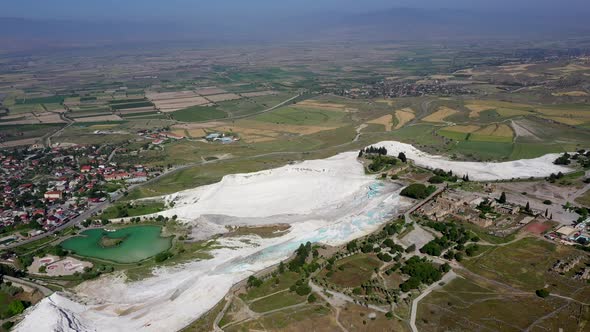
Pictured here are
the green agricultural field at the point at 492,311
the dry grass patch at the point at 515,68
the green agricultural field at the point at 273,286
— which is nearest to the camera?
the green agricultural field at the point at 492,311

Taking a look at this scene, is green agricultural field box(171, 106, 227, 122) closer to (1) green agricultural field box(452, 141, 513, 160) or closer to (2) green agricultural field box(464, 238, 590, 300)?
(1) green agricultural field box(452, 141, 513, 160)

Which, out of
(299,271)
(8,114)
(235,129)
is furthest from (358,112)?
(8,114)

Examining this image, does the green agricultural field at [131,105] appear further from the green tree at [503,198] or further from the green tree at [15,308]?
the green tree at [503,198]

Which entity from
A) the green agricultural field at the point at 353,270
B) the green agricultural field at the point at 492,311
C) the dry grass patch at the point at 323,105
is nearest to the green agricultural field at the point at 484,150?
the dry grass patch at the point at 323,105

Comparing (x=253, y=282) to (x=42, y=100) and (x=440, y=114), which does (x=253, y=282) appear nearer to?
(x=440, y=114)

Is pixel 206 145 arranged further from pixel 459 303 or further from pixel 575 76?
pixel 575 76

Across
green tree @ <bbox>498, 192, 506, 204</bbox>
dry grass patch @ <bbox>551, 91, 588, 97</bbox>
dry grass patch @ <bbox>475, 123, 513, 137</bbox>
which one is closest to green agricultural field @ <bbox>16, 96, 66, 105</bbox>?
dry grass patch @ <bbox>475, 123, 513, 137</bbox>

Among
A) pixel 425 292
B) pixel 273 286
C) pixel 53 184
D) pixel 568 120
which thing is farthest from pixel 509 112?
pixel 53 184
